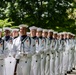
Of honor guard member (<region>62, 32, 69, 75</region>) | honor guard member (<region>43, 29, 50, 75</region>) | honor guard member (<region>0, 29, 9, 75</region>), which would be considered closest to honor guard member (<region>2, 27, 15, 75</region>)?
honor guard member (<region>0, 29, 9, 75</region>)

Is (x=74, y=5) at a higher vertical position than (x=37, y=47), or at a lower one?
higher

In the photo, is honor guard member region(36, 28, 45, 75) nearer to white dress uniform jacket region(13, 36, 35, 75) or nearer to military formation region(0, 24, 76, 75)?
military formation region(0, 24, 76, 75)

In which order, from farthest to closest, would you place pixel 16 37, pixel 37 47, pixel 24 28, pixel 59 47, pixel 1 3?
pixel 1 3 < pixel 59 47 < pixel 37 47 < pixel 16 37 < pixel 24 28

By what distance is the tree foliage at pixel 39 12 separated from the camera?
1191 inches

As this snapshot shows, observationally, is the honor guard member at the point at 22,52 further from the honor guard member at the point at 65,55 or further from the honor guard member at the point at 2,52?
the honor guard member at the point at 65,55

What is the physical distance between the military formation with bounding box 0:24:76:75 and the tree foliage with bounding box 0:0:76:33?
1253cm

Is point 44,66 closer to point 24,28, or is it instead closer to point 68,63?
point 24,28

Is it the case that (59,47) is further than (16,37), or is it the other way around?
(59,47)

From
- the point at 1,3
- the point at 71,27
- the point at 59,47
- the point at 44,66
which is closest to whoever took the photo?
the point at 44,66

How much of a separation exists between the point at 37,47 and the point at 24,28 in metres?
1.82

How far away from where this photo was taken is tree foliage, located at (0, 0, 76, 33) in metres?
30.2

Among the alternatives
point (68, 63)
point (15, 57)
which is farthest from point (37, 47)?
point (68, 63)

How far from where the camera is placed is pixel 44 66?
1434 centimetres

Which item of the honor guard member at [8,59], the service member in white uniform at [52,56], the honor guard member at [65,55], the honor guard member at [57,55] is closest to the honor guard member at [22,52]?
the honor guard member at [8,59]
